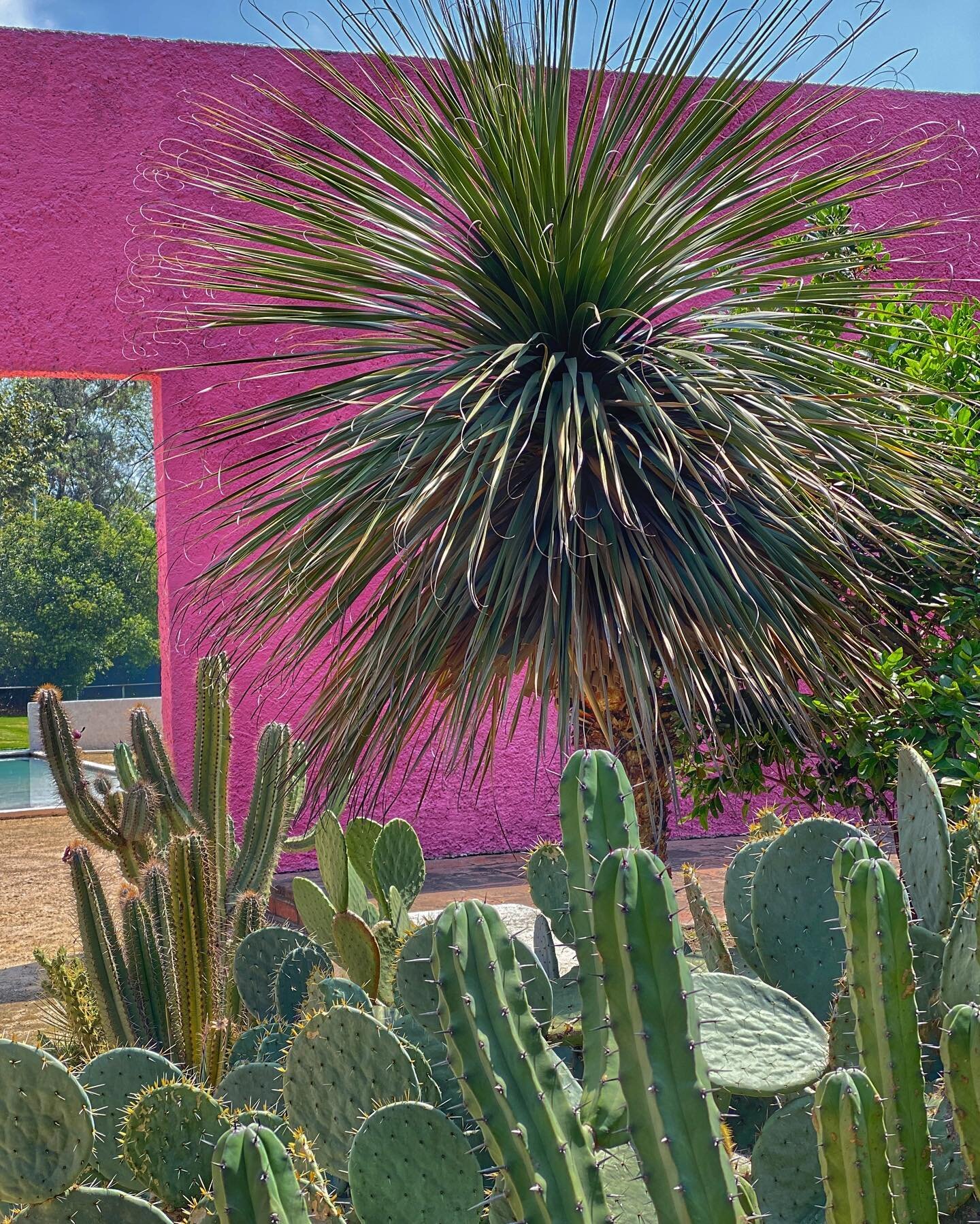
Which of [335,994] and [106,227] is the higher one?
[106,227]

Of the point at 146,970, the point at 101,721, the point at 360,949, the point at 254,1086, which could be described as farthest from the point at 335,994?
the point at 101,721

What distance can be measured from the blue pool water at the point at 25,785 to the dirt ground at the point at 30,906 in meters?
0.38

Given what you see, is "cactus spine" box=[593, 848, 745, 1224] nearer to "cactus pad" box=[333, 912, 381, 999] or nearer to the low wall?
"cactus pad" box=[333, 912, 381, 999]

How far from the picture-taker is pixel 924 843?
1.47 m

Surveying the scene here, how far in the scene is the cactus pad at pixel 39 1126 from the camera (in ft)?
3.58

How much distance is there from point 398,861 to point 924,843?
1029 mm

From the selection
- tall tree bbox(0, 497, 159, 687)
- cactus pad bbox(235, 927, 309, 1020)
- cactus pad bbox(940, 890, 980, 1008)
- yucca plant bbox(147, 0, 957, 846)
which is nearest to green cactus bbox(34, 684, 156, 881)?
yucca plant bbox(147, 0, 957, 846)

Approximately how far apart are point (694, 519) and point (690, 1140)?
5.11 ft

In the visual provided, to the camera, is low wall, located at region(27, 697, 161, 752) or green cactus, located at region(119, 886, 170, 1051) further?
low wall, located at region(27, 697, 161, 752)

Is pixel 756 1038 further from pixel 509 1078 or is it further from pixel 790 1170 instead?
pixel 509 1078

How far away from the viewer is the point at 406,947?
138 centimetres

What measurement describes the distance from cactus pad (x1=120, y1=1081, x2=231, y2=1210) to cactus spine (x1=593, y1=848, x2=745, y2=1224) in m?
0.51

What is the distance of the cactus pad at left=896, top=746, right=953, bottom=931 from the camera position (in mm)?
1441

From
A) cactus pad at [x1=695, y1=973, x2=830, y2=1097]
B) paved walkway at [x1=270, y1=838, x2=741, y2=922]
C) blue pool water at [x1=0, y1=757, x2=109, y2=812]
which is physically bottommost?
blue pool water at [x1=0, y1=757, x2=109, y2=812]
